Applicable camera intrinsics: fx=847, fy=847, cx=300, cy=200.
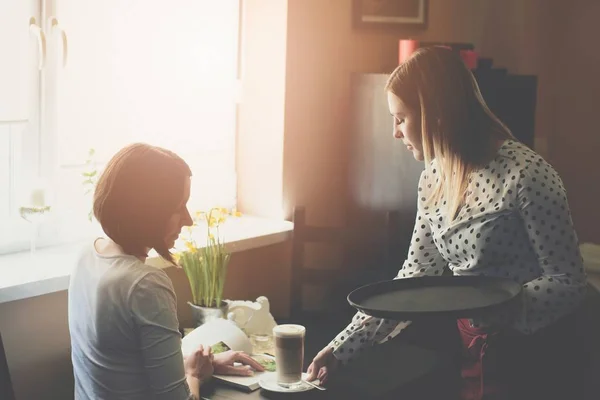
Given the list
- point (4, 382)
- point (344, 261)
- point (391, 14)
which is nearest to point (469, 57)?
point (391, 14)

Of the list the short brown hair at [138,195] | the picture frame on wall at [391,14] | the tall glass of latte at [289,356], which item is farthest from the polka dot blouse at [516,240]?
the picture frame on wall at [391,14]

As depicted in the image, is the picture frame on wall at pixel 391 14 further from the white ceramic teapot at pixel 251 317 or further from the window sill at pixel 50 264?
the white ceramic teapot at pixel 251 317

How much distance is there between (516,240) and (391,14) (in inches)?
61.6

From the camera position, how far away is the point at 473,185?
1.85 meters

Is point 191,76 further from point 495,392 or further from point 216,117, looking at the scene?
point 495,392

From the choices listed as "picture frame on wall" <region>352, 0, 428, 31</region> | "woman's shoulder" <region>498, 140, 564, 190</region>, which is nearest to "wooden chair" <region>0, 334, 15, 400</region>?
"woman's shoulder" <region>498, 140, 564, 190</region>

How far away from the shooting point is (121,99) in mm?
2574

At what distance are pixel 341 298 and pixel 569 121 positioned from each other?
1.81 m

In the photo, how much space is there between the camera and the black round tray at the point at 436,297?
158cm

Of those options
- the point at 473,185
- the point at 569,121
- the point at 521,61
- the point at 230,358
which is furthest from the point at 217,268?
the point at 569,121

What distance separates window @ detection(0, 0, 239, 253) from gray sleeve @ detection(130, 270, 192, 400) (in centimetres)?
75

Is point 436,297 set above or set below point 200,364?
above

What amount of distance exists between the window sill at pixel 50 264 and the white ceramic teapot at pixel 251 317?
0.24m

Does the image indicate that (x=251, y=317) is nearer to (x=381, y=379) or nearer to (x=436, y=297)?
(x=381, y=379)
